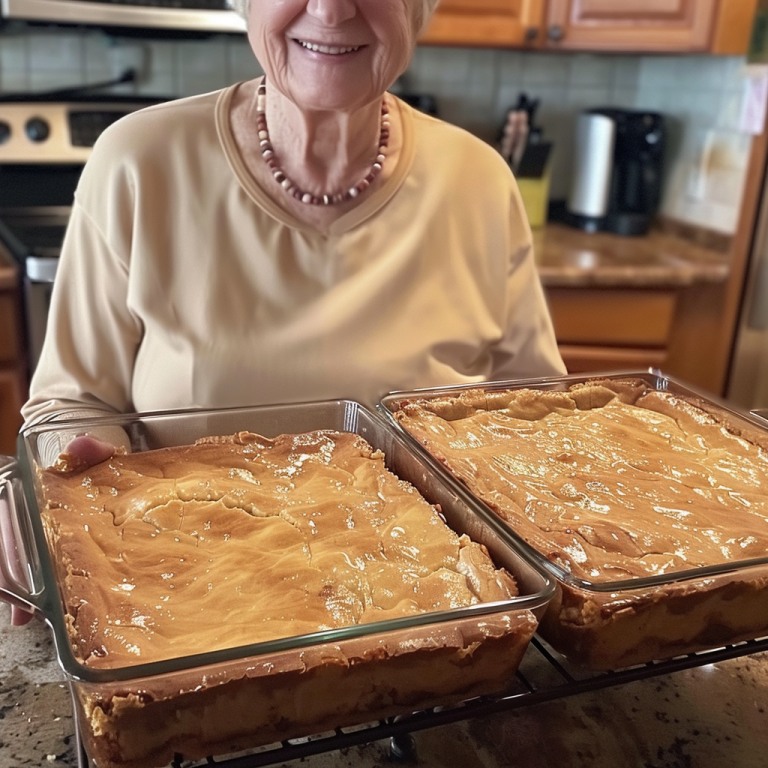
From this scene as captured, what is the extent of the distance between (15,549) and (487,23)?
2.16 meters

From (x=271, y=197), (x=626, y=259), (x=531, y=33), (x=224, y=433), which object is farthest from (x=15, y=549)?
(x=531, y=33)

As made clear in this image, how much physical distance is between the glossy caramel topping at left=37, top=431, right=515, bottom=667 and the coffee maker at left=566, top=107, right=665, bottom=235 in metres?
2.08

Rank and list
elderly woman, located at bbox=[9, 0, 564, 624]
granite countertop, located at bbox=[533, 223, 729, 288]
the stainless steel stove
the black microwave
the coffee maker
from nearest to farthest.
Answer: elderly woman, located at bbox=[9, 0, 564, 624]
the black microwave
granite countertop, located at bbox=[533, 223, 729, 288]
the stainless steel stove
the coffee maker

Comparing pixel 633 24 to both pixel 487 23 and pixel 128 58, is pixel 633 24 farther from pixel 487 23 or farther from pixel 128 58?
pixel 128 58

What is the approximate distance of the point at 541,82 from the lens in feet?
9.41

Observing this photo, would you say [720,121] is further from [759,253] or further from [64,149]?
[64,149]

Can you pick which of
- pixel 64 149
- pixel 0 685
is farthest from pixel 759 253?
pixel 0 685

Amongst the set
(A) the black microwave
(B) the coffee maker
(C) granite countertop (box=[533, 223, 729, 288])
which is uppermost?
(A) the black microwave

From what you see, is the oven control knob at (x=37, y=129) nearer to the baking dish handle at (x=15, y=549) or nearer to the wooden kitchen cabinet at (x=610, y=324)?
the wooden kitchen cabinet at (x=610, y=324)

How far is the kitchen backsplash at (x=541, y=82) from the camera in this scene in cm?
247

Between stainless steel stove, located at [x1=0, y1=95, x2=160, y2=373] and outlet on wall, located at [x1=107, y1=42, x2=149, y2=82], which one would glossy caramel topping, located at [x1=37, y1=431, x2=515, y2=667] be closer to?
stainless steel stove, located at [x1=0, y1=95, x2=160, y2=373]

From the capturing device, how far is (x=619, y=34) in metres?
2.44

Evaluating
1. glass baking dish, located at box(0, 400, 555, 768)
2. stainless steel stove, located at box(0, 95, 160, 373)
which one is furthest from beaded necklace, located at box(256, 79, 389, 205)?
stainless steel stove, located at box(0, 95, 160, 373)

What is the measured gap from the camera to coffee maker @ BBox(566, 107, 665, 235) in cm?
268
